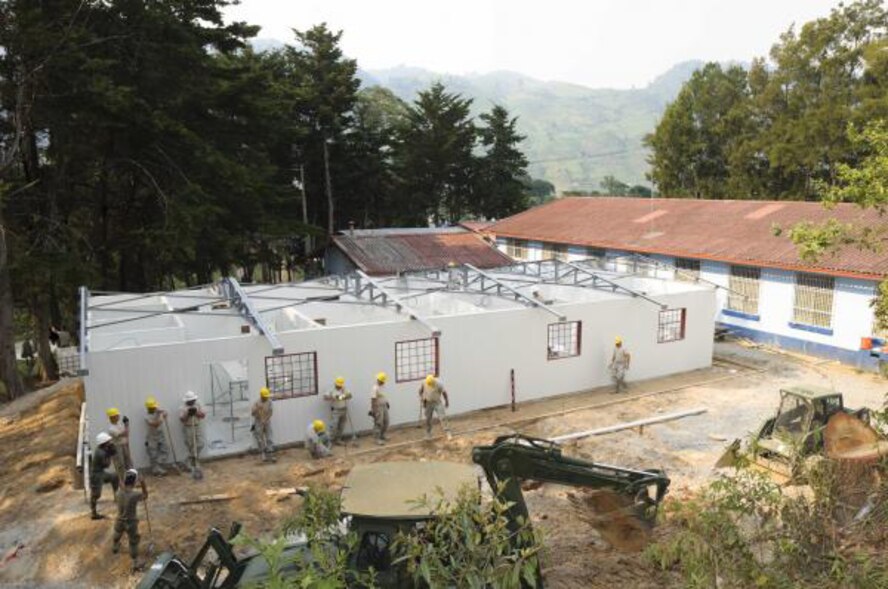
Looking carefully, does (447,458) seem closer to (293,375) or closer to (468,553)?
(293,375)

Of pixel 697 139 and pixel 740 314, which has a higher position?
pixel 697 139

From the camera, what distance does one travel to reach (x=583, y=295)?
20453 mm

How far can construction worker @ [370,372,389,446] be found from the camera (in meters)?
14.7

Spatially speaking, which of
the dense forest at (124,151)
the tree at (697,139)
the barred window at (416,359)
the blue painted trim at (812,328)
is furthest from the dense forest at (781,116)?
the dense forest at (124,151)

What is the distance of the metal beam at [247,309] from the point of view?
1355 cm

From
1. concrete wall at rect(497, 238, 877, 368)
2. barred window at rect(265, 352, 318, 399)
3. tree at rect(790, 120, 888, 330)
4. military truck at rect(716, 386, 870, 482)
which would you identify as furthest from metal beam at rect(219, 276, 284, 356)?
concrete wall at rect(497, 238, 877, 368)

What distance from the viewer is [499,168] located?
161ft

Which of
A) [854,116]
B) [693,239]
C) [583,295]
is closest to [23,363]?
[583,295]

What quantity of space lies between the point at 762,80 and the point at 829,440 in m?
39.1

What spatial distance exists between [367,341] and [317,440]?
254 cm

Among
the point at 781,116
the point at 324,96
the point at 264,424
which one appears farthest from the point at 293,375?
the point at 781,116

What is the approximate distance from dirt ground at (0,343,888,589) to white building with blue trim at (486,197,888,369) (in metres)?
1.63

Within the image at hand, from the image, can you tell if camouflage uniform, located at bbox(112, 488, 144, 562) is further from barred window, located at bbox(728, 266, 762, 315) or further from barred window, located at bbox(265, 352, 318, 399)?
barred window, located at bbox(728, 266, 762, 315)

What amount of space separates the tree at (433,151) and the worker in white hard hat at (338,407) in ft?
111
